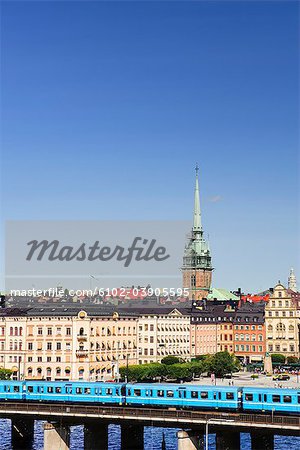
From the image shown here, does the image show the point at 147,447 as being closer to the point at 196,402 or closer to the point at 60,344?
the point at 196,402

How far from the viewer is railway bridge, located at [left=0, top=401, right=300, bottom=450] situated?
7744 centimetres

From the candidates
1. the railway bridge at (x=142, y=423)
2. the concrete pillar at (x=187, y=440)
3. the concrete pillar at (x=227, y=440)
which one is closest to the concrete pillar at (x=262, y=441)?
the railway bridge at (x=142, y=423)

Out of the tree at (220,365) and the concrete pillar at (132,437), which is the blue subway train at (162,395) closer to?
the concrete pillar at (132,437)

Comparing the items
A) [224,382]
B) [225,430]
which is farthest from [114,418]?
Answer: [224,382]

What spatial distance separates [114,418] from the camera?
84438 mm

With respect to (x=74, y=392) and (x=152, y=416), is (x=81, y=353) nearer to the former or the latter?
(x=74, y=392)

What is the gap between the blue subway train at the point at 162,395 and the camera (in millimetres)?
82188

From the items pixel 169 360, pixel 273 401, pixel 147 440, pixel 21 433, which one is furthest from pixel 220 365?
pixel 273 401

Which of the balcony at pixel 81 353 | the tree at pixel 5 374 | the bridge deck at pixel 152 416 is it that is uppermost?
the balcony at pixel 81 353

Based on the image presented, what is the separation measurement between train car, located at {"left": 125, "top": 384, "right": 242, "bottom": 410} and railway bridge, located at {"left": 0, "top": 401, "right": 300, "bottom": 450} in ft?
7.30

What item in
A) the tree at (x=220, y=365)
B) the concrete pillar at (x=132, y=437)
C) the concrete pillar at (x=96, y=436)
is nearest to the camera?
the concrete pillar at (x=96, y=436)

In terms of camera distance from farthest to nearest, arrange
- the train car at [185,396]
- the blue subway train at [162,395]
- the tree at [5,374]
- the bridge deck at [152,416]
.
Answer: the tree at [5,374] < the train car at [185,396] < the blue subway train at [162,395] < the bridge deck at [152,416]

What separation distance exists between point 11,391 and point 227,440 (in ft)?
86.3

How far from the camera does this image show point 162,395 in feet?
290
